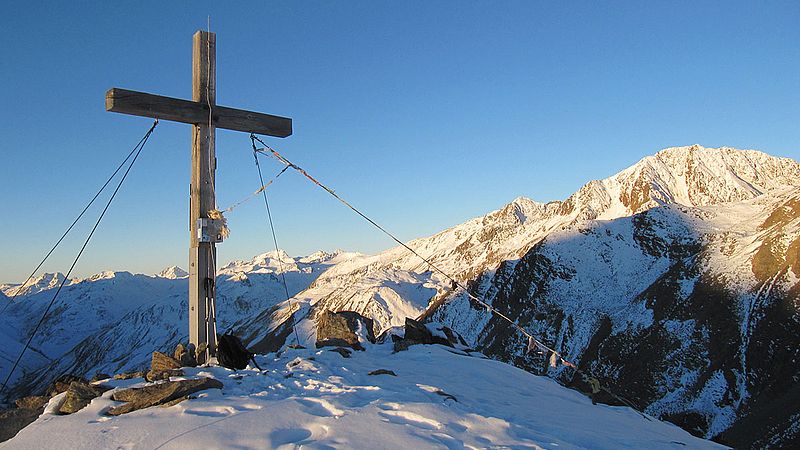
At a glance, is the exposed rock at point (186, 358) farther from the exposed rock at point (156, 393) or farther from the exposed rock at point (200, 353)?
the exposed rock at point (156, 393)

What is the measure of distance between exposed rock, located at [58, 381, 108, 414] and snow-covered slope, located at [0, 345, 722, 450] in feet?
0.79

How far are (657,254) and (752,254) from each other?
64.3 ft

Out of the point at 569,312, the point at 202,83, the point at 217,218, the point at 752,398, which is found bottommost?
the point at 752,398

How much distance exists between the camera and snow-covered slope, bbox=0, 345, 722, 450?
654 cm

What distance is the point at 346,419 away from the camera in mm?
7246

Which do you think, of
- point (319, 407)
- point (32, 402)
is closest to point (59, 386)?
point (32, 402)

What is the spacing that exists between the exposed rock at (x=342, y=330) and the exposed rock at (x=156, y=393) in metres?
7.26

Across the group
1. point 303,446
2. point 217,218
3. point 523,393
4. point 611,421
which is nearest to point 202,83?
point 217,218

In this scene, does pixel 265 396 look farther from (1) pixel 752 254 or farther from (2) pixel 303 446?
(1) pixel 752 254

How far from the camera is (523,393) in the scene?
1217 centimetres

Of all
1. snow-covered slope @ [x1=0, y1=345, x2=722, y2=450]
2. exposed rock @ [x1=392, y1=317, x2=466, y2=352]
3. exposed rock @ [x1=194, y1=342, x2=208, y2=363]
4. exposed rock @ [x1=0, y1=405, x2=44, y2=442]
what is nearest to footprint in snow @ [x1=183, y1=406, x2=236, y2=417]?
snow-covered slope @ [x1=0, y1=345, x2=722, y2=450]

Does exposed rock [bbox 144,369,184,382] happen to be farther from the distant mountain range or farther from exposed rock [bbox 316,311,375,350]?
the distant mountain range

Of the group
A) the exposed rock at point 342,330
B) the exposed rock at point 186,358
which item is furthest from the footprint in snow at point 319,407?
the exposed rock at point 342,330

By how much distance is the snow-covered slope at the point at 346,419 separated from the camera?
6.54m
